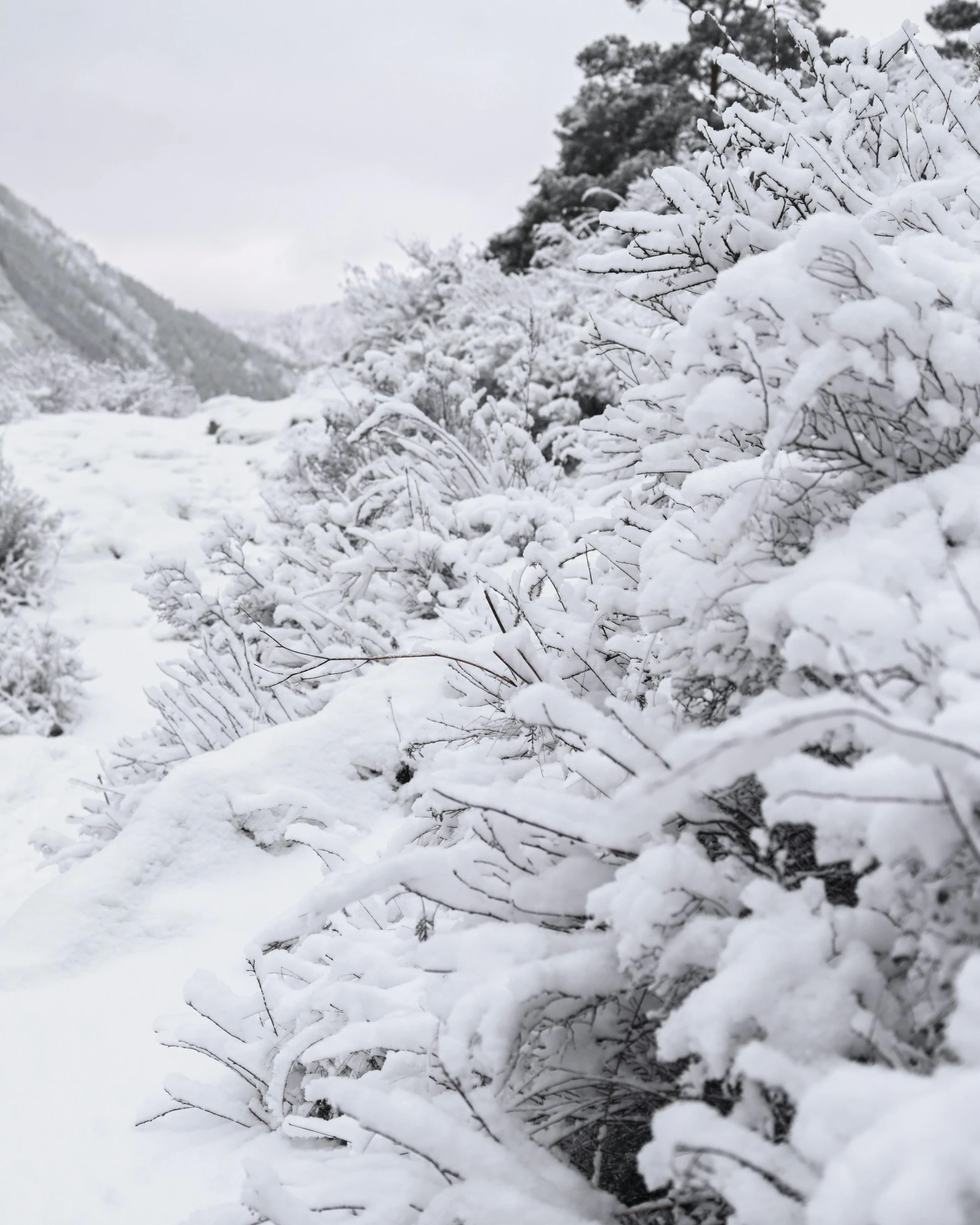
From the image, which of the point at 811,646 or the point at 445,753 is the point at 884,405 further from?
the point at 445,753

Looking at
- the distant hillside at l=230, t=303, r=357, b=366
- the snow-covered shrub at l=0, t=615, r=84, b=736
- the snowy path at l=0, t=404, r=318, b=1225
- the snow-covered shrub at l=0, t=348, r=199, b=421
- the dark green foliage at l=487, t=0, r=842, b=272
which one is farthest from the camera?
the distant hillside at l=230, t=303, r=357, b=366

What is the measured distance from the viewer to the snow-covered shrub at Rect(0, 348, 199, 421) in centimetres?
1648

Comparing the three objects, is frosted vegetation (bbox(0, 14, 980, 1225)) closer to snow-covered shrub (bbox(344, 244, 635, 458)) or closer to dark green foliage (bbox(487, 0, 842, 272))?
snow-covered shrub (bbox(344, 244, 635, 458))

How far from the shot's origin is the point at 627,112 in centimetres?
1205

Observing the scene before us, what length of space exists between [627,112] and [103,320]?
166ft

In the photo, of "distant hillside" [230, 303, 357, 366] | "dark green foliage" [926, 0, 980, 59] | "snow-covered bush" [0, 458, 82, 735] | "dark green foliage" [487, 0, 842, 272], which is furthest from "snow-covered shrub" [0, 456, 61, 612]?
"distant hillside" [230, 303, 357, 366]

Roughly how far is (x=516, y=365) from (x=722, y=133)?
5.00 metres

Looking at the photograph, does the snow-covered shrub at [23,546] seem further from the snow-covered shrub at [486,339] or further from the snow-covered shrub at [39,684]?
the snow-covered shrub at [486,339]

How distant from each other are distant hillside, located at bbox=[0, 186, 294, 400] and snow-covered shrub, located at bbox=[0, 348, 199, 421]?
880 inches

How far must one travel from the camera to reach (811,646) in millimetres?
734

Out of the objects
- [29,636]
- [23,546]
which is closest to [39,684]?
[29,636]

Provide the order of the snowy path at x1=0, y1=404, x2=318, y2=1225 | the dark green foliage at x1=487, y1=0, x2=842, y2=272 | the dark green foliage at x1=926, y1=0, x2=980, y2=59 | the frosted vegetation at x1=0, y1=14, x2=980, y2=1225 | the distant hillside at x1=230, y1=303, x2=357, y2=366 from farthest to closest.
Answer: the distant hillside at x1=230, y1=303, x2=357, y2=366, the dark green foliage at x1=926, y1=0, x2=980, y2=59, the dark green foliage at x1=487, y1=0, x2=842, y2=272, the snowy path at x1=0, y1=404, x2=318, y2=1225, the frosted vegetation at x1=0, y1=14, x2=980, y2=1225

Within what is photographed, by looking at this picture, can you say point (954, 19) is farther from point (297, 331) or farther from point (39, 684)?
point (297, 331)

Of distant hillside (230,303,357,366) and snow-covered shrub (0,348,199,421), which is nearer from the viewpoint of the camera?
snow-covered shrub (0,348,199,421)
